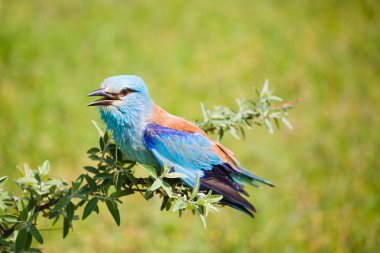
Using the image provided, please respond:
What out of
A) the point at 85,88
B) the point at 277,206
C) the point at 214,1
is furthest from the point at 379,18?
the point at 85,88

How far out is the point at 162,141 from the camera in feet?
8.29

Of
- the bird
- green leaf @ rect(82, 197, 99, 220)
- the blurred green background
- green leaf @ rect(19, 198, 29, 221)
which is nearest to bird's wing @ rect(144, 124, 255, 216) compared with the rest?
the bird

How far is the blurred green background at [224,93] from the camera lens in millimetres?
4496

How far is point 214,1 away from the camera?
26.7 feet

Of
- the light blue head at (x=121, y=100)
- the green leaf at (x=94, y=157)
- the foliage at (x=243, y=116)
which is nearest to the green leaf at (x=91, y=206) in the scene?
the green leaf at (x=94, y=157)

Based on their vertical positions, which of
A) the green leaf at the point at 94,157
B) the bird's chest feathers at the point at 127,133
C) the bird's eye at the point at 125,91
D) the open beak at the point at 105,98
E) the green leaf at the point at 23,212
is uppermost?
the bird's eye at the point at 125,91

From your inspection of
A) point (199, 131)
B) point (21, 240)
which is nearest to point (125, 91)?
point (199, 131)

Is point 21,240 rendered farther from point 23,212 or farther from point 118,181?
point 118,181

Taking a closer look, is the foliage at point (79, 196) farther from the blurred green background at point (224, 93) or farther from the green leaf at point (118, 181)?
the blurred green background at point (224, 93)

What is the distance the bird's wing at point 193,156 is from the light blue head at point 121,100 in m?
0.13

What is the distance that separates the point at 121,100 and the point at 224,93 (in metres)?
4.09

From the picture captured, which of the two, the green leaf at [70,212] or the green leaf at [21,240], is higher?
the green leaf at [70,212]

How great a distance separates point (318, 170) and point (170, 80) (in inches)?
99.6

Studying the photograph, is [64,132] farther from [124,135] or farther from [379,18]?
[379,18]
